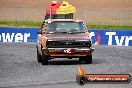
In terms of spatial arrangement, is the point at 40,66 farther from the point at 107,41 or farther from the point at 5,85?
the point at 107,41

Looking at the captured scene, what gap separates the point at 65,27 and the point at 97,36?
13.4 metres

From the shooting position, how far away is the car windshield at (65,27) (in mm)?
22906

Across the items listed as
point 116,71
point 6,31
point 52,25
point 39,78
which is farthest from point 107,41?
point 39,78

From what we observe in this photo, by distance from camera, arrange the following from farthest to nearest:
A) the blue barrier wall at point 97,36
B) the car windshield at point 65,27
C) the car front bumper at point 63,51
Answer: the blue barrier wall at point 97,36 < the car windshield at point 65,27 < the car front bumper at point 63,51

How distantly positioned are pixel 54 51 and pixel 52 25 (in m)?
1.78

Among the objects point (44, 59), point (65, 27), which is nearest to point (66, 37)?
point (44, 59)

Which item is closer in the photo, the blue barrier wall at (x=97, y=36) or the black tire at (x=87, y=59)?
the black tire at (x=87, y=59)

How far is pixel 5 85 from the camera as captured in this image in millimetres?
15438

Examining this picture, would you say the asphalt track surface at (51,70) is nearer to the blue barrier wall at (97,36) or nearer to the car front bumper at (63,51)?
the car front bumper at (63,51)

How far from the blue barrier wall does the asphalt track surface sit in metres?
7.33

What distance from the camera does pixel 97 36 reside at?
3653cm

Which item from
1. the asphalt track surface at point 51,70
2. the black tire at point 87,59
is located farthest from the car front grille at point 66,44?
the asphalt track surface at point 51,70

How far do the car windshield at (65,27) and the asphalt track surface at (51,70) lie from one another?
1147mm

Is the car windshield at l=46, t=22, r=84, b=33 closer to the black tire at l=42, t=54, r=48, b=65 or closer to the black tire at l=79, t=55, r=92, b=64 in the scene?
the black tire at l=79, t=55, r=92, b=64
